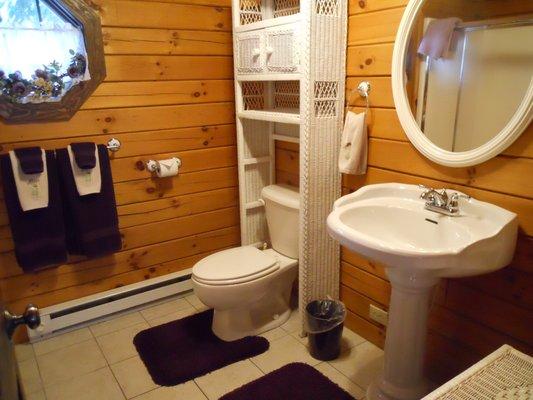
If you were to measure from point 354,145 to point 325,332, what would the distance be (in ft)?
2.98

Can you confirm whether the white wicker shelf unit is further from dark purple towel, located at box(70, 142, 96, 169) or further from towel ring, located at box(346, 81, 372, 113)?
dark purple towel, located at box(70, 142, 96, 169)

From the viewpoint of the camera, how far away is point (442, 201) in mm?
1552

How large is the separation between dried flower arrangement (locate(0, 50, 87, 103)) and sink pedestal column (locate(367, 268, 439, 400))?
1760 mm

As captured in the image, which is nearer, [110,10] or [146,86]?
[110,10]

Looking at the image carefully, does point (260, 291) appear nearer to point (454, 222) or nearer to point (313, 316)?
point (313, 316)

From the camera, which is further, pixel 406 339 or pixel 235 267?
pixel 235 267

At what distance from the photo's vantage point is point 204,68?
245cm

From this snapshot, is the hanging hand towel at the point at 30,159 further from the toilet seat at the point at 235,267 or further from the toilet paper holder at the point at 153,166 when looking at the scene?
the toilet seat at the point at 235,267

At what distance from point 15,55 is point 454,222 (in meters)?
2.04

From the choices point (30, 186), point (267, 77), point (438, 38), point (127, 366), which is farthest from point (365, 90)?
point (127, 366)

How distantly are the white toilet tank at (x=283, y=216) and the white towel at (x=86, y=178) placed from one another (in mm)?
912

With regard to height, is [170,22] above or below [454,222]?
above

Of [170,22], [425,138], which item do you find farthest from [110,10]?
[425,138]

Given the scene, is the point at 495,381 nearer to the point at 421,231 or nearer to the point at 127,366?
the point at 421,231
